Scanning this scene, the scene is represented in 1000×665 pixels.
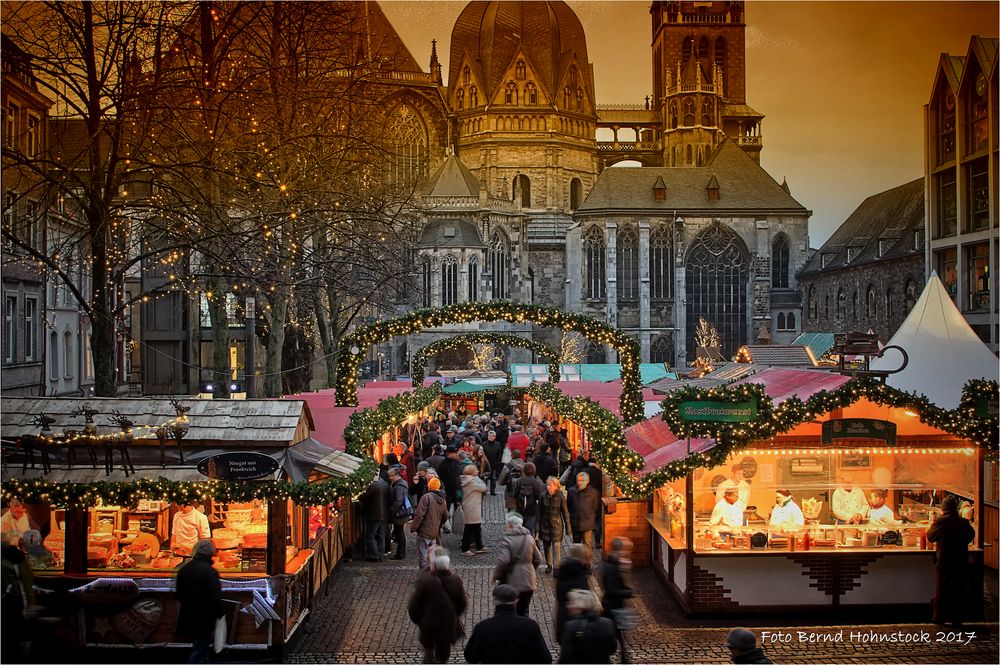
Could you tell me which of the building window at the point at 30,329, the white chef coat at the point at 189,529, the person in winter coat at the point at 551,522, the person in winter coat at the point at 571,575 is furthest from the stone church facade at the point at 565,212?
the person in winter coat at the point at 571,575

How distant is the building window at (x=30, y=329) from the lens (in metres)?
30.0

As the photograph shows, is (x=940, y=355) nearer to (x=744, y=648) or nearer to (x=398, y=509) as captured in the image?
(x=398, y=509)

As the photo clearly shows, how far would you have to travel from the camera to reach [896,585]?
10.9 m

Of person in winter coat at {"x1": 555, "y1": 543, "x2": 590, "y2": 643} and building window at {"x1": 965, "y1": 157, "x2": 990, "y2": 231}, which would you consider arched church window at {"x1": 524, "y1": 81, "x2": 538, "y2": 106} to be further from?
person in winter coat at {"x1": 555, "y1": 543, "x2": 590, "y2": 643}

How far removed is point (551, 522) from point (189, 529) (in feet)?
16.7

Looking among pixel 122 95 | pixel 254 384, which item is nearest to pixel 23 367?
pixel 254 384

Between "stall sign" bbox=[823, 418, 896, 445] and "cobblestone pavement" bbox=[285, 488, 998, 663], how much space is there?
78.7 inches

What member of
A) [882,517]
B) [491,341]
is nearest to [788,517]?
[882,517]

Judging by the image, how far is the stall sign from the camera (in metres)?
10.7

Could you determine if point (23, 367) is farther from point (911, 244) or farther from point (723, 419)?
point (911, 244)

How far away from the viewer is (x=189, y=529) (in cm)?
973

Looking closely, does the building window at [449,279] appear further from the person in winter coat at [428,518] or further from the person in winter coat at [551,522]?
the person in winter coat at [428,518]

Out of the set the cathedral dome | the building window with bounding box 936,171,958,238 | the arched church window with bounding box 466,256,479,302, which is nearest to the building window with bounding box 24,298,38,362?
the building window with bounding box 936,171,958,238

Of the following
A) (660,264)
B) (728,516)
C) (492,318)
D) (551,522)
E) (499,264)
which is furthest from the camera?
(660,264)
